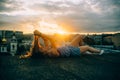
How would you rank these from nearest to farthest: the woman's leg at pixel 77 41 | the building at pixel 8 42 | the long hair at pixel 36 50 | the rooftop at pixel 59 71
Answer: the rooftop at pixel 59 71
the long hair at pixel 36 50
the woman's leg at pixel 77 41
the building at pixel 8 42

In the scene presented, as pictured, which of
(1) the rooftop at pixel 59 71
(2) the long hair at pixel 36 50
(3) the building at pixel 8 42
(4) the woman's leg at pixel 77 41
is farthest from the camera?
(3) the building at pixel 8 42

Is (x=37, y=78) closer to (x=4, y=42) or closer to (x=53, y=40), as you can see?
(x=53, y=40)

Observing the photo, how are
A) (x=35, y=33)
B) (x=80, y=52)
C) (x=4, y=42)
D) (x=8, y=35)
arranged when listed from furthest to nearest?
(x=8, y=35) → (x=4, y=42) → (x=80, y=52) → (x=35, y=33)

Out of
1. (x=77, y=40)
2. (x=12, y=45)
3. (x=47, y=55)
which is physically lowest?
(x=12, y=45)

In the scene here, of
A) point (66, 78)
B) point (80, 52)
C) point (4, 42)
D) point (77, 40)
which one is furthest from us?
point (4, 42)

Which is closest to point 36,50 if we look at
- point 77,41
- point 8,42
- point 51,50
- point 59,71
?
point 51,50

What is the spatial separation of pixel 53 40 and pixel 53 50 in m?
0.29

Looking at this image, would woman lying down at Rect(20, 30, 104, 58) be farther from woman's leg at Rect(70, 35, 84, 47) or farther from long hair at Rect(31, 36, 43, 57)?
woman's leg at Rect(70, 35, 84, 47)

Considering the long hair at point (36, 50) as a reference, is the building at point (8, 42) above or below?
below

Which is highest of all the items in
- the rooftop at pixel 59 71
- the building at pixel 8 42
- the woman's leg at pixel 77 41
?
the woman's leg at pixel 77 41

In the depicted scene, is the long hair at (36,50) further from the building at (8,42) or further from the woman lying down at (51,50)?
the building at (8,42)

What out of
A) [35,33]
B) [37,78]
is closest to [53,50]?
[35,33]

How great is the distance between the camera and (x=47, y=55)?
4930 mm

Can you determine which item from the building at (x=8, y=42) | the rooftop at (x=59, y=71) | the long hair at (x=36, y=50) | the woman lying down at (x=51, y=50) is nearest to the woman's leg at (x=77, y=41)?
the woman lying down at (x=51, y=50)
